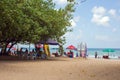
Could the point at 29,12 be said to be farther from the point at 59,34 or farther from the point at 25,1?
the point at 59,34

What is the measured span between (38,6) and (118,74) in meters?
18.2

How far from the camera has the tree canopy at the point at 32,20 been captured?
28047mm

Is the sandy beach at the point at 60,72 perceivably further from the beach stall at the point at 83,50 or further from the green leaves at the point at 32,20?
the beach stall at the point at 83,50

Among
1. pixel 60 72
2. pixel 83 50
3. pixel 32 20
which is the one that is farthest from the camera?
pixel 83 50

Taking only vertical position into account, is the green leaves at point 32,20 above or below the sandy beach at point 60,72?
above

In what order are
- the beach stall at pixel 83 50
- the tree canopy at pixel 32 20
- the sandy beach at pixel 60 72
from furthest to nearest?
the beach stall at pixel 83 50, the tree canopy at pixel 32 20, the sandy beach at pixel 60 72

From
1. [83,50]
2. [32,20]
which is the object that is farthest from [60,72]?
[83,50]

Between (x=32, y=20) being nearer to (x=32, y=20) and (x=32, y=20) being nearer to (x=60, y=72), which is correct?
(x=32, y=20)

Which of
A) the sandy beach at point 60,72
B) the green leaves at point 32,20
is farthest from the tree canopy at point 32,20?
the sandy beach at point 60,72

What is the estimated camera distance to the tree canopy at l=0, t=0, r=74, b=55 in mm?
28047

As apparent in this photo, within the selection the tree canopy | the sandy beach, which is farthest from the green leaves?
the sandy beach

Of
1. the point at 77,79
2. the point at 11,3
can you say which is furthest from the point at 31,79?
the point at 11,3

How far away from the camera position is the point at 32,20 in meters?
32.3

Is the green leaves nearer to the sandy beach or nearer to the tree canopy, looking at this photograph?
the tree canopy
